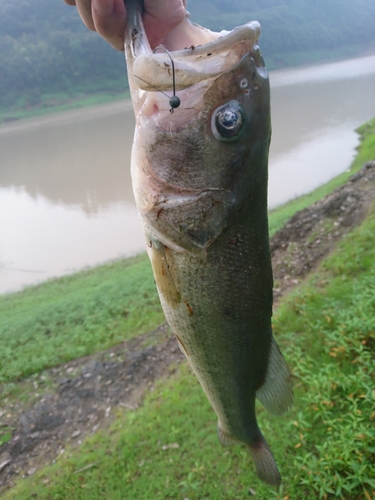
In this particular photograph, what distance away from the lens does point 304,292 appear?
15.6 feet

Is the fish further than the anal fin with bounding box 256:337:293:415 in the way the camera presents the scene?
No

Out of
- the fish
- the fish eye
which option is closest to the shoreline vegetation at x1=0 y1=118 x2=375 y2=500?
the fish

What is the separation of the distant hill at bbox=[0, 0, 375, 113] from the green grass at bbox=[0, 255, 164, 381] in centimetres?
4382

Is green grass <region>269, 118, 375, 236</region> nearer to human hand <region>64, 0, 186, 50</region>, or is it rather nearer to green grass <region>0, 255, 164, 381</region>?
green grass <region>0, 255, 164, 381</region>

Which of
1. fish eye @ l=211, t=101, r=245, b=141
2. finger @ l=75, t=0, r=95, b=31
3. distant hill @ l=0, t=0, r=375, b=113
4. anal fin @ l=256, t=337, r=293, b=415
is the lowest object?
anal fin @ l=256, t=337, r=293, b=415

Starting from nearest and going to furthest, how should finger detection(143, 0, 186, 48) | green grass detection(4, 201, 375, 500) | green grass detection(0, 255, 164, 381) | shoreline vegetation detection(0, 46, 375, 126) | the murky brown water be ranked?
finger detection(143, 0, 186, 48) → green grass detection(4, 201, 375, 500) → green grass detection(0, 255, 164, 381) → the murky brown water → shoreline vegetation detection(0, 46, 375, 126)

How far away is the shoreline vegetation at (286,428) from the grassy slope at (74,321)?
43 cm

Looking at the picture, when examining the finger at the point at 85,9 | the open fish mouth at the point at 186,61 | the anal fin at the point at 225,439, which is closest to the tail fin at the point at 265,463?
the anal fin at the point at 225,439

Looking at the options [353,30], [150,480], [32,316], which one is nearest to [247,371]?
[150,480]

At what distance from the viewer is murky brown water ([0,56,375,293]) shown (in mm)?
13695

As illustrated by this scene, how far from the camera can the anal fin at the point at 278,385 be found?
6.59 ft

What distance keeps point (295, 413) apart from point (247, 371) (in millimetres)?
1817

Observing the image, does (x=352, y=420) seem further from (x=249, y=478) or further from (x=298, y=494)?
(x=249, y=478)

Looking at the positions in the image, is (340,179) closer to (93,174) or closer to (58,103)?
(93,174)
